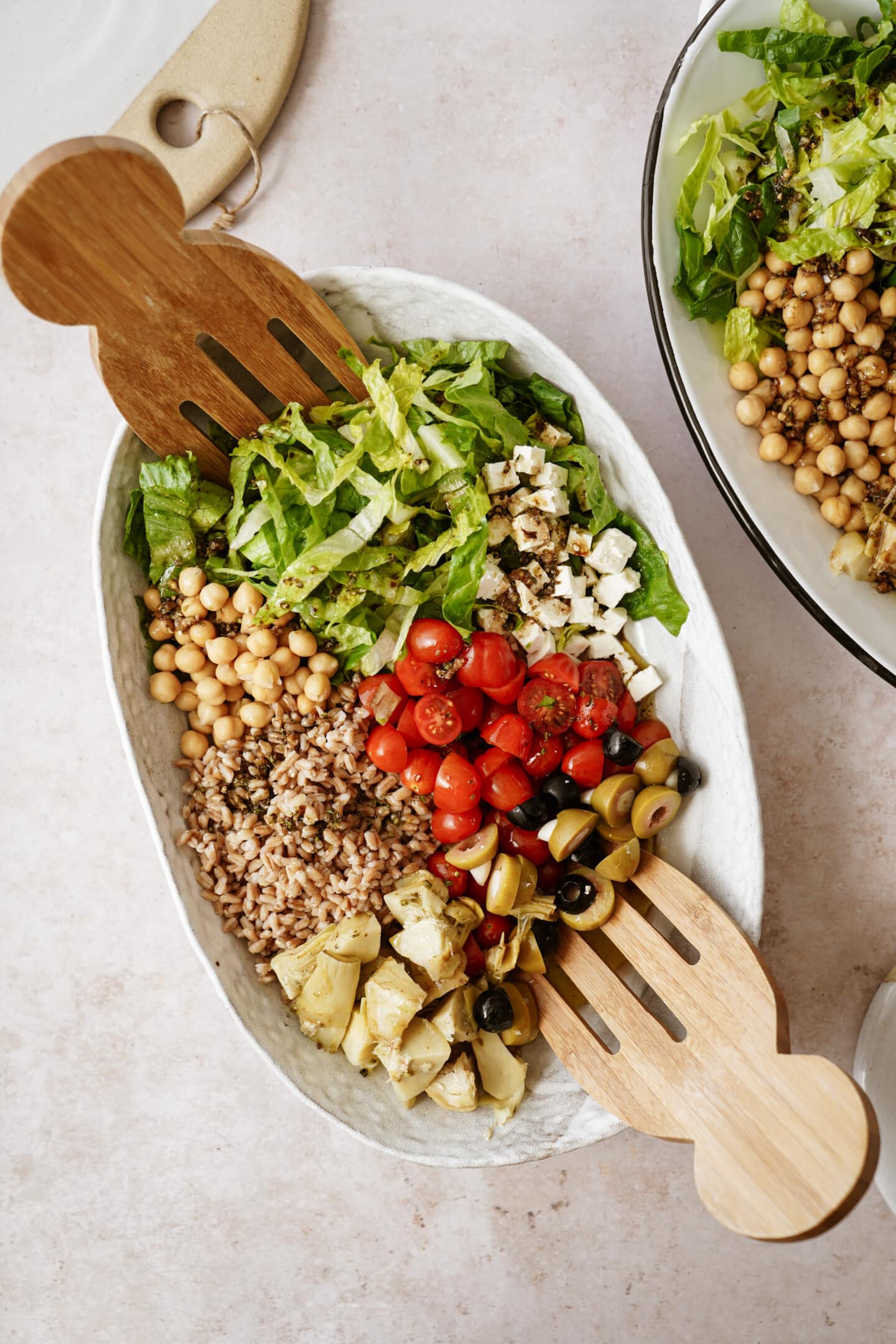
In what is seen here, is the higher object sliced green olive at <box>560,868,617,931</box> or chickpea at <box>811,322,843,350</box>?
chickpea at <box>811,322,843,350</box>

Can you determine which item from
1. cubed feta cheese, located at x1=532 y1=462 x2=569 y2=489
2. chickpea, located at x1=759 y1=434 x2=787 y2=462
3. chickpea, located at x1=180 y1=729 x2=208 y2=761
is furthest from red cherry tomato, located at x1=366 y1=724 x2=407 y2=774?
chickpea, located at x1=759 y1=434 x2=787 y2=462

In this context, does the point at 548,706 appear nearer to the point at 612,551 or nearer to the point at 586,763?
the point at 586,763

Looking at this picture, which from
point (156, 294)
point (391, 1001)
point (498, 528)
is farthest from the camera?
point (498, 528)

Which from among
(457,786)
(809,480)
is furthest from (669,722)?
(809,480)

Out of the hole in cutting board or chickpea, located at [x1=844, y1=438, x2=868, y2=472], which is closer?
chickpea, located at [x1=844, y1=438, x2=868, y2=472]

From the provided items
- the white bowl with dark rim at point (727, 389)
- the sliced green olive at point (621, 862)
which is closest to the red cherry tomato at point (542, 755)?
the sliced green olive at point (621, 862)

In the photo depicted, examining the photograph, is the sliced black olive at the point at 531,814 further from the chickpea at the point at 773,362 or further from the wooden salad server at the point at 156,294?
the chickpea at the point at 773,362

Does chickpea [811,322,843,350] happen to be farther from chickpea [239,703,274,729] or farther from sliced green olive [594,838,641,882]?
chickpea [239,703,274,729]
